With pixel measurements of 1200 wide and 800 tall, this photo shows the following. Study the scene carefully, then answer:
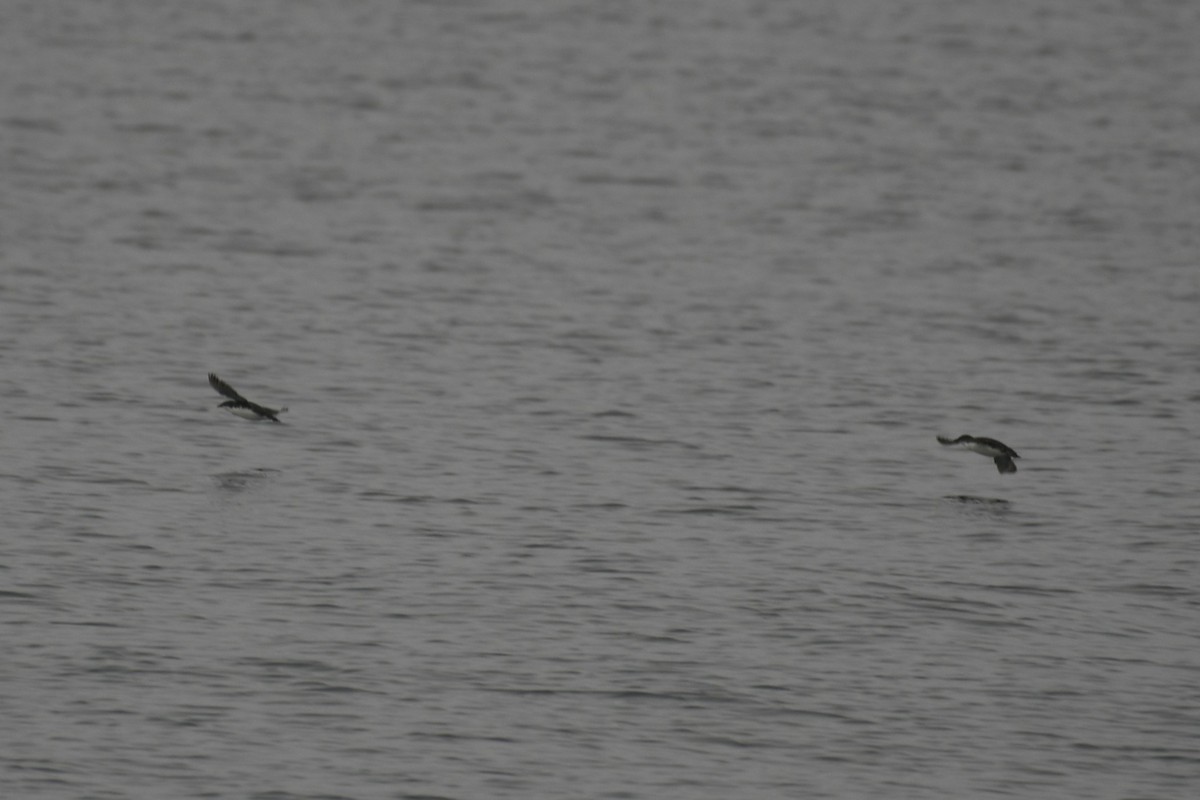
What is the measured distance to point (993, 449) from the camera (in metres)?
19.0

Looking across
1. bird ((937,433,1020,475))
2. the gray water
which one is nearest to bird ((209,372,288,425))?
the gray water

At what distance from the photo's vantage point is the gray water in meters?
14.1

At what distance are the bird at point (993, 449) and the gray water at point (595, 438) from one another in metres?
0.45

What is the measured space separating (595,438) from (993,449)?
13.7ft

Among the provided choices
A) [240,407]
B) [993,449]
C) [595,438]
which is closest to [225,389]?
[240,407]

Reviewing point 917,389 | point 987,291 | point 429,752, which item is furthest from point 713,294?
point 429,752

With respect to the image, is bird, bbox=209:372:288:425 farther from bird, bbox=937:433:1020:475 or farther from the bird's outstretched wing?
bird, bbox=937:433:1020:475

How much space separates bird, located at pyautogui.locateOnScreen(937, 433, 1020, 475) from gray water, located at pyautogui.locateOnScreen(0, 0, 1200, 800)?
1.47 ft

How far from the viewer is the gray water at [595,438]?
1408 centimetres

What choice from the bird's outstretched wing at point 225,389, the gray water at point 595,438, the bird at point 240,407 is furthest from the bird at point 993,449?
the bird's outstretched wing at point 225,389

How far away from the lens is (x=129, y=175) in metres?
34.8

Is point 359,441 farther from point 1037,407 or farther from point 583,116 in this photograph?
point 583,116

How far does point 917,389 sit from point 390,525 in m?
7.47

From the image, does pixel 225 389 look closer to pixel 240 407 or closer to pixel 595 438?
pixel 240 407
